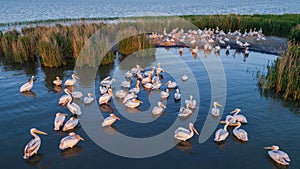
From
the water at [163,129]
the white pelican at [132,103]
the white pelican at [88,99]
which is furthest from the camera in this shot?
the white pelican at [88,99]

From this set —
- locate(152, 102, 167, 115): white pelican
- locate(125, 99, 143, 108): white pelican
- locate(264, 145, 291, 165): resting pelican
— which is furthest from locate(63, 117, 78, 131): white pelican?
locate(264, 145, 291, 165): resting pelican

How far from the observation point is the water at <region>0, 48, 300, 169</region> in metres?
7.61

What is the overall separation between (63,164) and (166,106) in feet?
16.5

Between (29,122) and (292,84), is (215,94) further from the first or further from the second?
(29,122)

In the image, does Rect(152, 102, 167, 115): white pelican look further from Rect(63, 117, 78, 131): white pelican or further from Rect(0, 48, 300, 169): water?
Rect(63, 117, 78, 131): white pelican

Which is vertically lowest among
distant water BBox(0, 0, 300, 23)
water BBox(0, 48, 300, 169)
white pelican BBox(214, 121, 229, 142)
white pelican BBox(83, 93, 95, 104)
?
water BBox(0, 48, 300, 169)

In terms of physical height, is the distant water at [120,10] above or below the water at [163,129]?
above

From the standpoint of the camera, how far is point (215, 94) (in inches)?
482

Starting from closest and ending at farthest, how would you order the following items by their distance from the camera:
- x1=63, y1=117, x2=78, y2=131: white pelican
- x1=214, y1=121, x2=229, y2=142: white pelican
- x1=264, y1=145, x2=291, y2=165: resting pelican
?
x1=264, y1=145, x2=291, y2=165: resting pelican
x1=214, y1=121, x2=229, y2=142: white pelican
x1=63, y1=117, x2=78, y2=131: white pelican

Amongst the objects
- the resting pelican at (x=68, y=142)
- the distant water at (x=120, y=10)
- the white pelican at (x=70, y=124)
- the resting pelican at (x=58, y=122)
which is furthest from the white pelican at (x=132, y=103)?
the distant water at (x=120, y=10)

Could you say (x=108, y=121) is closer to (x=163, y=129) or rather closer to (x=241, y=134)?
(x=163, y=129)

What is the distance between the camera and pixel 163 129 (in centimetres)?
936

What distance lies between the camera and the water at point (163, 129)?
7605mm

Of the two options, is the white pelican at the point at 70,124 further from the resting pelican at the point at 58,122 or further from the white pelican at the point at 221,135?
the white pelican at the point at 221,135
